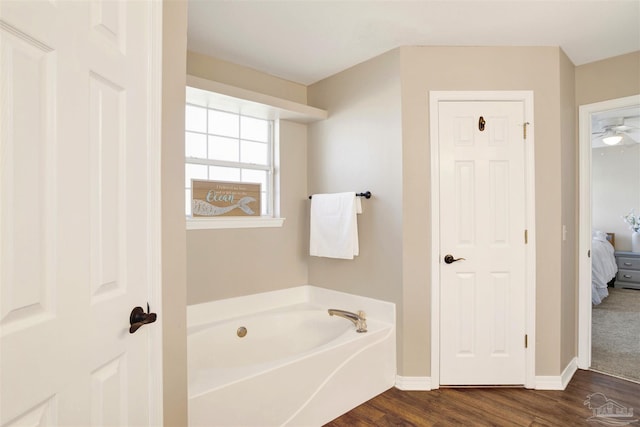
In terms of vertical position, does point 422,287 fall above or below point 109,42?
below

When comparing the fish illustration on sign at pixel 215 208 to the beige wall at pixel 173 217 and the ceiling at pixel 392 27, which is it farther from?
the beige wall at pixel 173 217

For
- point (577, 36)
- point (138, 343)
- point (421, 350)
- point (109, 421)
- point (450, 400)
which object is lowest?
point (450, 400)

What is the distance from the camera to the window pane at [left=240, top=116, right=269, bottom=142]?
3062 millimetres

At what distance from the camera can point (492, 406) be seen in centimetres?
232

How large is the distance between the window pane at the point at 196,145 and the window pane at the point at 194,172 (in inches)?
3.0

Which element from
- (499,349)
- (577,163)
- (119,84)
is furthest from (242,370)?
(577,163)

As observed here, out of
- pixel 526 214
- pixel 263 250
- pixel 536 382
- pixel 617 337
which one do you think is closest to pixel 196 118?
pixel 263 250

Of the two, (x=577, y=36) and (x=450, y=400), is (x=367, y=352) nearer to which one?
(x=450, y=400)

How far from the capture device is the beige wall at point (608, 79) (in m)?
2.62

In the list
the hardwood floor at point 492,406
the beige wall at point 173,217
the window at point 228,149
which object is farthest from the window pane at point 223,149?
the hardwood floor at point 492,406

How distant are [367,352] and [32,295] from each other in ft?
6.72

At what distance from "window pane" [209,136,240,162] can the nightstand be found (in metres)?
6.16

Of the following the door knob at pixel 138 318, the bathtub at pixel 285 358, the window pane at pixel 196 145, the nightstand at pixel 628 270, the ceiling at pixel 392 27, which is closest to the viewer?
the door knob at pixel 138 318

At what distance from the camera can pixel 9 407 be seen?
2.35ft
